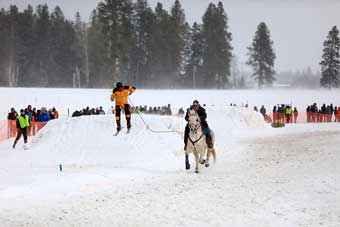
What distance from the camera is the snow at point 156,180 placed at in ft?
34.3

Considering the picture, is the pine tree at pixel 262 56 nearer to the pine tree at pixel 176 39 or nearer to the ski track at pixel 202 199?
the pine tree at pixel 176 39

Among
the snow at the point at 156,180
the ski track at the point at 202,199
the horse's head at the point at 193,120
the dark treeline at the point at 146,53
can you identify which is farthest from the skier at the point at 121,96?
the dark treeline at the point at 146,53

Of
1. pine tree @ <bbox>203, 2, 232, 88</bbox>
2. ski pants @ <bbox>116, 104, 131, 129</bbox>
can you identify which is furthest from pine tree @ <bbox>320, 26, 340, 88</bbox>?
ski pants @ <bbox>116, 104, 131, 129</bbox>

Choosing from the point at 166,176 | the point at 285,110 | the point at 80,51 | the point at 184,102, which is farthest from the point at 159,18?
the point at 166,176

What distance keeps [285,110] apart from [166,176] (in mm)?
28896

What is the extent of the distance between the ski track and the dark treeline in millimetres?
59546

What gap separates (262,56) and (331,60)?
10478 mm

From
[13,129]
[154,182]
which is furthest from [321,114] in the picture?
[154,182]

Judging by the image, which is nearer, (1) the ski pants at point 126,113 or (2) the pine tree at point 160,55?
(1) the ski pants at point 126,113

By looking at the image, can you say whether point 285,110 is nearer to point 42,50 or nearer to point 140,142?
point 140,142

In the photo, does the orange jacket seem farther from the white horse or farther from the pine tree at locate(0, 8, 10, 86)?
the pine tree at locate(0, 8, 10, 86)

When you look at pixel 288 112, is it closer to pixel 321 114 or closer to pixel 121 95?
pixel 321 114

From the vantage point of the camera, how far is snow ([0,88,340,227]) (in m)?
10.4

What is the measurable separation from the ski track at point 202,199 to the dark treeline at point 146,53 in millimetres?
59546
